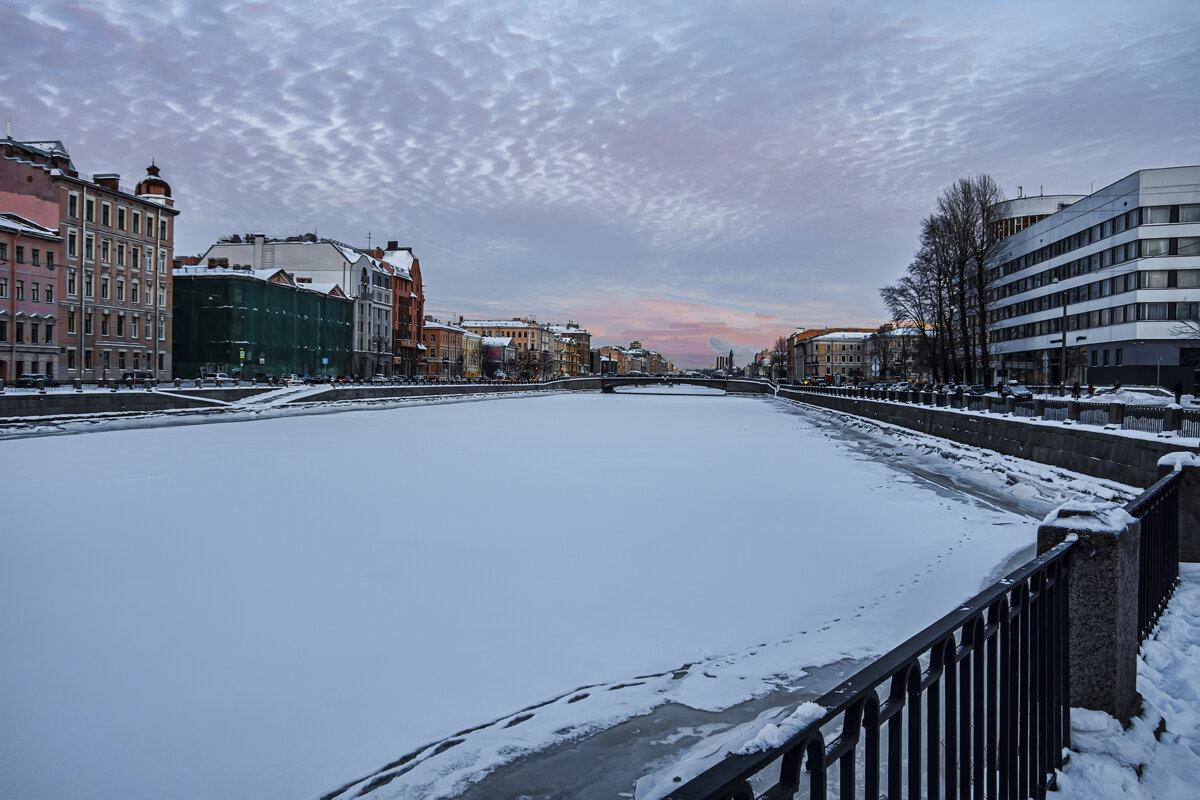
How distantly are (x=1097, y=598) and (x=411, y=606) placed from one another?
706 cm

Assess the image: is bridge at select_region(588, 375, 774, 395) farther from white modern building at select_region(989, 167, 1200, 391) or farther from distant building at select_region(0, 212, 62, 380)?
distant building at select_region(0, 212, 62, 380)

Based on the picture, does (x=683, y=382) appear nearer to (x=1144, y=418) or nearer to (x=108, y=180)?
(x=108, y=180)

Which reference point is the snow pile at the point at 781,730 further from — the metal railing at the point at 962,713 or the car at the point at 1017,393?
the car at the point at 1017,393

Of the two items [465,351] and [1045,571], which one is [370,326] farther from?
[1045,571]

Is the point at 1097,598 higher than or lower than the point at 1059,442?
higher

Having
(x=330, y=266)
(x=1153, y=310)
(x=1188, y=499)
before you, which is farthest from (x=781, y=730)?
(x=330, y=266)

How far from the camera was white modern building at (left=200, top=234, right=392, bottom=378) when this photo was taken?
107500 millimetres

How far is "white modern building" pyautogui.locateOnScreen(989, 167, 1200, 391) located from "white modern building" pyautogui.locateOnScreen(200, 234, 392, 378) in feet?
253

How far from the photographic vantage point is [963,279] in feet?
180

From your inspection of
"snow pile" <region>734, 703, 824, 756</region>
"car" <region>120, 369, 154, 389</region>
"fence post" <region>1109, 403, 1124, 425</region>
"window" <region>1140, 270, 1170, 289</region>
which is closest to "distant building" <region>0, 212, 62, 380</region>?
"car" <region>120, 369, 154, 389</region>

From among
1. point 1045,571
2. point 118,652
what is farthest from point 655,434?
point 1045,571

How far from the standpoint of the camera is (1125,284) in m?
64.8

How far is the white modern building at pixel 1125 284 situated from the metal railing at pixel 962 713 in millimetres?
55138

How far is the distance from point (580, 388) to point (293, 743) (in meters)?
137
